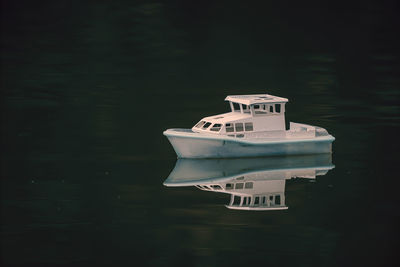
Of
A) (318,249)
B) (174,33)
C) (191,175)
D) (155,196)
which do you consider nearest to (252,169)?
(191,175)

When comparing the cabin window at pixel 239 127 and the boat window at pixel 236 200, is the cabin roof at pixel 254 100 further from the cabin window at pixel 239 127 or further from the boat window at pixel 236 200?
the boat window at pixel 236 200

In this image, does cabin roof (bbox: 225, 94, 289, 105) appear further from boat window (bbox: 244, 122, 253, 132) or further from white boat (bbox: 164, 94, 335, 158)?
boat window (bbox: 244, 122, 253, 132)

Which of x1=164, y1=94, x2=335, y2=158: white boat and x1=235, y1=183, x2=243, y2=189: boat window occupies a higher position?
x1=164, y1=94, x2=335, y2=158: white boat

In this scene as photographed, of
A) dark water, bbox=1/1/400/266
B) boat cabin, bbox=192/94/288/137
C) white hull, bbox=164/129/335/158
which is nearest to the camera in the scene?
dark water, bbox=1/1/400/266

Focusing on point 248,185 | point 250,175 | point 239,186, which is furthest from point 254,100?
point 239,186

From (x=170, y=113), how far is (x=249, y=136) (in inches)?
336

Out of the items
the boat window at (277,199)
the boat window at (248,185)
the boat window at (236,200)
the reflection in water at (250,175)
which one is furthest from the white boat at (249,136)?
the boat window at (277,199)

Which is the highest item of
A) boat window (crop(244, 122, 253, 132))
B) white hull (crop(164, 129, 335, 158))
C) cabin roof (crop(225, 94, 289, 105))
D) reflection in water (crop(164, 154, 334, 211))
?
cabin roof (crop(225, 94, 289, 105))

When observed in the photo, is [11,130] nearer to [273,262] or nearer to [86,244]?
[86,244]

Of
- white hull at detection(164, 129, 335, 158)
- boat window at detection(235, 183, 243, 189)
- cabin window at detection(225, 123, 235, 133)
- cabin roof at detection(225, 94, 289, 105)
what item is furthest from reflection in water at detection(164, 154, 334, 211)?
cabin roof at detection(225, 94, 289, 105)

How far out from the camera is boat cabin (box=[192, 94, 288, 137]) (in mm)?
35844

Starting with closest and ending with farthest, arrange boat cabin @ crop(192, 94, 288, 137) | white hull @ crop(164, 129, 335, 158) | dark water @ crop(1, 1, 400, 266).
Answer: dark water @ crop(1, 1, 400, 266) < white hull @ crop(164, 129, 335, 158) < boat cabin @ crop(192, 94, 288, 137)

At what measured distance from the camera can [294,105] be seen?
4616cm

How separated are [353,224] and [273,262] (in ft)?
13.8
